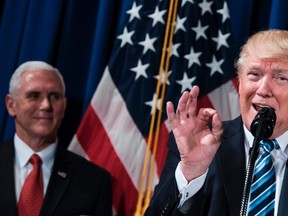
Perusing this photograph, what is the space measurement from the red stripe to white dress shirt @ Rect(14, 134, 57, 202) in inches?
8.7

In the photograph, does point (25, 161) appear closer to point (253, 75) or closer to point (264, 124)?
point (253, 75)

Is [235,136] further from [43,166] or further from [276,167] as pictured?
[43,166]

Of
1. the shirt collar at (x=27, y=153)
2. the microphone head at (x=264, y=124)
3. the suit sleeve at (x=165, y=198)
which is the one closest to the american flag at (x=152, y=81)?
the shirt collar at (x=27, y=153)

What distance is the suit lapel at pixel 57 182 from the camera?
98.0 inches

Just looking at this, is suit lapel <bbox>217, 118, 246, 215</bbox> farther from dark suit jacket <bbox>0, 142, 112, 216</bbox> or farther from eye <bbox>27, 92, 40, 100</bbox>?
eye <bbox>27, 92, 40, 100</bbox>

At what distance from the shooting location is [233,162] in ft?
5.25

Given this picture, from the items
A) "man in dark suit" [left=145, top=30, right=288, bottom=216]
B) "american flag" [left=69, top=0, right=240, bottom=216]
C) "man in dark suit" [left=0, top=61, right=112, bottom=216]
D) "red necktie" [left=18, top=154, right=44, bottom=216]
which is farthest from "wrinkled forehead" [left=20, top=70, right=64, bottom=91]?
"man in dark suit" [left=145, top=30, right=288, bottom=216]

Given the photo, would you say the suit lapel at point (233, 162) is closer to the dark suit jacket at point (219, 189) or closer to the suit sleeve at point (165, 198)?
the dark suit jacket at point (219, 189)

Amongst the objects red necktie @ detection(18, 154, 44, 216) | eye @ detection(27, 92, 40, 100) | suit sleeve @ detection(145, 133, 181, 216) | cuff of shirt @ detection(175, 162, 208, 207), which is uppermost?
eye @ detection(27, 92, 40, 100)

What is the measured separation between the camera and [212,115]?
1504 millimetres

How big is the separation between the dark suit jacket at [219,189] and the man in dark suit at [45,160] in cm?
98

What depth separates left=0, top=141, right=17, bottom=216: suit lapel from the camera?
2414 mm

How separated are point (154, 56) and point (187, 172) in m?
1.29

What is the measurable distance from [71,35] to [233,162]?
168 centimetres
